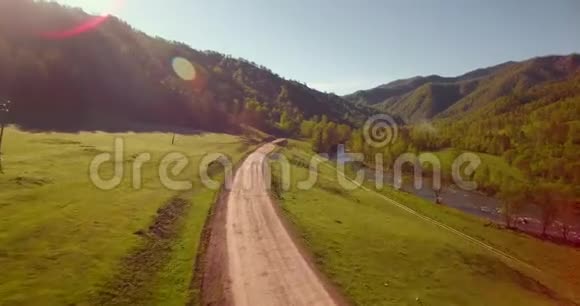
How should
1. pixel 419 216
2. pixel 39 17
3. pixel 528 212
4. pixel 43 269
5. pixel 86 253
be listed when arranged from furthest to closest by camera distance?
1. pixel 39 17
2. pixel 528 212
3. pixel 419 216
4. pixel 86 253
5. pixel 43 269

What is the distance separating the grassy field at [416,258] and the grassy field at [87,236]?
1373 centimetres

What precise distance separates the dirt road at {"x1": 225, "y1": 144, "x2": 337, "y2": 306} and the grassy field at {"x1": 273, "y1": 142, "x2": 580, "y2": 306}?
241 centimetres

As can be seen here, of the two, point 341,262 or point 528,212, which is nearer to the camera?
point 341,262

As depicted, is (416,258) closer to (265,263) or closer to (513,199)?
(265,263)

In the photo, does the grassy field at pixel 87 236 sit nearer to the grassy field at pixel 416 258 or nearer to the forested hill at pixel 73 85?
the grassy field at pixel 416 258

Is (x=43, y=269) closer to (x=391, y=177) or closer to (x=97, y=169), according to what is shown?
(x=97, y=169)

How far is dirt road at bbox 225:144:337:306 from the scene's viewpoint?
31141mm

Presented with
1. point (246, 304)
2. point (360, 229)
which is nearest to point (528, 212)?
point (360, 229)

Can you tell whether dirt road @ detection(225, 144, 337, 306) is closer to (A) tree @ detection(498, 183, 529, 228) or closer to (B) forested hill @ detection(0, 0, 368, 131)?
(A) tree @ detection(498, 183, 529, 228)

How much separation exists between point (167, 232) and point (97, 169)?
971 inches

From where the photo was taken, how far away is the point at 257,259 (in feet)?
124

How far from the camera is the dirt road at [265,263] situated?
3114 centimetres

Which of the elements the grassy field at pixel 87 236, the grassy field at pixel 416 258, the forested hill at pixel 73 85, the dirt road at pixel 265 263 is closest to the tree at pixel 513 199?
the grassy field at pixel 416 258

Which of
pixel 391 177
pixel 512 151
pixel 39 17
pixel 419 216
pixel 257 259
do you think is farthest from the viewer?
pixel 512 151
